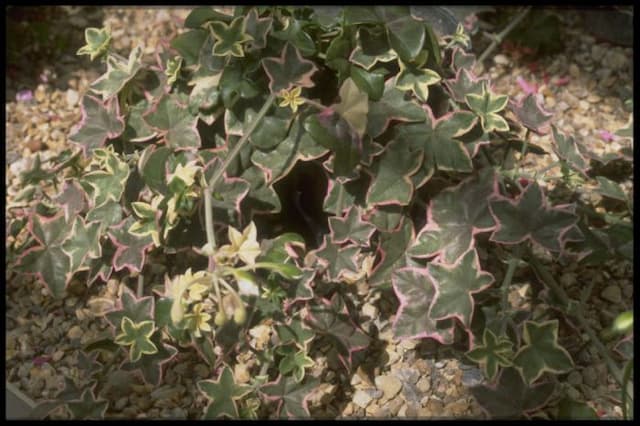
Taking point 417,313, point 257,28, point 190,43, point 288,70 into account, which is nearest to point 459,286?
point 417,313

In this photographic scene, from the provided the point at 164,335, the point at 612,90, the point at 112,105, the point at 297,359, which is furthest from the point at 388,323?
the point at 612,90

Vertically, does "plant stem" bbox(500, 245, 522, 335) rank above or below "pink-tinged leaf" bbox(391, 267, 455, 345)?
above

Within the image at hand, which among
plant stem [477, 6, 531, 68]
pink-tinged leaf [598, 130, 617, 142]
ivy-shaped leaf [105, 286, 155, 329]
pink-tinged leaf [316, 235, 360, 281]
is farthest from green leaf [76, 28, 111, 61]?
pink-tinged leaf [598, 130, 617, 142]

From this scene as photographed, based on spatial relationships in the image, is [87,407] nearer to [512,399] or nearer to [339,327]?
[339,327]

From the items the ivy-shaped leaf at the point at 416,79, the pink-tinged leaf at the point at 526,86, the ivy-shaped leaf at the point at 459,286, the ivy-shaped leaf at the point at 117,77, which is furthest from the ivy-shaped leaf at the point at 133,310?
the pink-tinged leaf at the point at 526,86

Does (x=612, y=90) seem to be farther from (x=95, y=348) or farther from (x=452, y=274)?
(x=95, y=348)

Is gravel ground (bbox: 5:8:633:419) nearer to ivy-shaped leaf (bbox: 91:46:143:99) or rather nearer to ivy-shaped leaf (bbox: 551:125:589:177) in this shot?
ivy-shaped leaf (bbox: 551:125:589:177)
